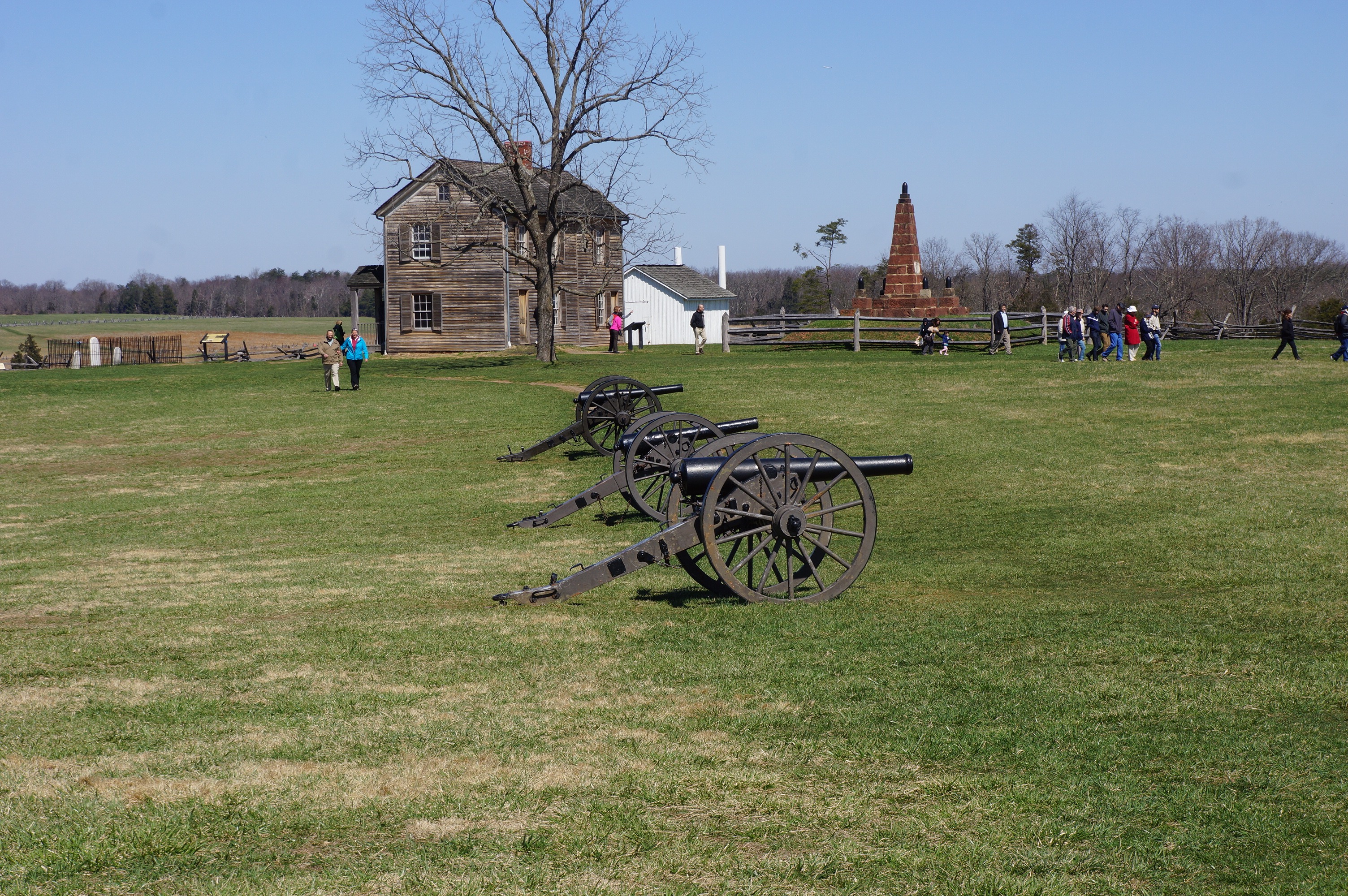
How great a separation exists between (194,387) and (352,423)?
9.94m

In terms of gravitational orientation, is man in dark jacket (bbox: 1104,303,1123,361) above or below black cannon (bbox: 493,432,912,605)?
above

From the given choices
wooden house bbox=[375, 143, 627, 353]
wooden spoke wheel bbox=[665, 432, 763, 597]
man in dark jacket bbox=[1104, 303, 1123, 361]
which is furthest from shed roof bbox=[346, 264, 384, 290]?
wooden spoke wheel bbox=[665, 432, 763, 597]

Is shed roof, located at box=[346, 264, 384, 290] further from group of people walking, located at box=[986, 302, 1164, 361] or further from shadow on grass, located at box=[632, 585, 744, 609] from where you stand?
shadow on grass, located at box=[632, 585, 744, 609]

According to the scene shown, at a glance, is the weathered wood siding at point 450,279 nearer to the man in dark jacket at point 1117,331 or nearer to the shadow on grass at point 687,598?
the man in dark jacket at point 1117,331

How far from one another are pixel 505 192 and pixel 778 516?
133 ft

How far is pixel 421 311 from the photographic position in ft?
159

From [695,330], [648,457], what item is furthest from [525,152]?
[648,457]

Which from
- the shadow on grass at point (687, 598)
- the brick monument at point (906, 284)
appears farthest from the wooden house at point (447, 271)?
the shadow on grass at point (687, 598)

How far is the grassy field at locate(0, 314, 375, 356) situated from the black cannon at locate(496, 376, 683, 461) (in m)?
51.4

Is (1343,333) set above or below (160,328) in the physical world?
below

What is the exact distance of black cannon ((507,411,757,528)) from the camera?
44.1 feet

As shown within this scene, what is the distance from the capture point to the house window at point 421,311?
1896 inches

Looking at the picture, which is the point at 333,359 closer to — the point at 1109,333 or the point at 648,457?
the point at 648,457

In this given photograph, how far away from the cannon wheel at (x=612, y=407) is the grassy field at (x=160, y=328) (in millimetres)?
51567
